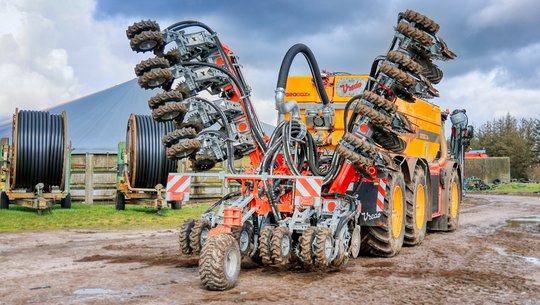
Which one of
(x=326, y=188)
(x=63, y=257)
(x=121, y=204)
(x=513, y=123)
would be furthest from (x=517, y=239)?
(x=513, y=123)

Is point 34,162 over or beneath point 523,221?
over

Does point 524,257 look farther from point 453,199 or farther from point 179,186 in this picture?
point 179,186

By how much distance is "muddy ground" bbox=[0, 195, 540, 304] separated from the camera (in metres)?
6.33

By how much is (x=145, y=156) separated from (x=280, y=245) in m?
9.97

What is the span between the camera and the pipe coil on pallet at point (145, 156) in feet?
53.6

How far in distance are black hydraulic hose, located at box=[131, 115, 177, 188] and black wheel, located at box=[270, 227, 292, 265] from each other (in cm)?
964

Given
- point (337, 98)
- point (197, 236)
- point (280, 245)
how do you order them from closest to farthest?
point (280, 245) < point (197, 236) < point (337, 98)

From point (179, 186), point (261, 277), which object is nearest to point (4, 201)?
point (179, 186)

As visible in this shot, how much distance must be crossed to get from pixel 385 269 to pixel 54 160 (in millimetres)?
10777

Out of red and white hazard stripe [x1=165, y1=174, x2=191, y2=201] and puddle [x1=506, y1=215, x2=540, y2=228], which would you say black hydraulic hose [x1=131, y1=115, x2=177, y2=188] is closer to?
red and white hazard stripe [x1=165, y1=174, x2=191, y2=201]

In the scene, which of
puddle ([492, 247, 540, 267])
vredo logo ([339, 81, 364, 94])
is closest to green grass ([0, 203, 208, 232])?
vredo logo ([339, 81, 364, 94])

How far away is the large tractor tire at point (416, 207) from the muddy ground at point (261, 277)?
26cm

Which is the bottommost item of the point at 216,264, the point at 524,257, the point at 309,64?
the point at 524,257

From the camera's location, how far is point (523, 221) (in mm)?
16797
